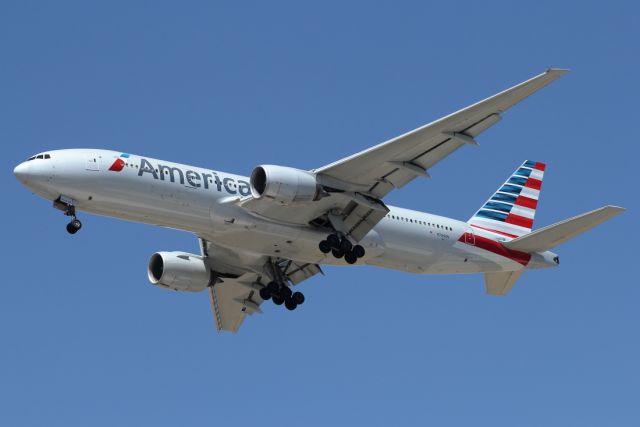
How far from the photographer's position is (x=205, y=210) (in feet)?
137

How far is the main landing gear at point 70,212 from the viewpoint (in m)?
40.4

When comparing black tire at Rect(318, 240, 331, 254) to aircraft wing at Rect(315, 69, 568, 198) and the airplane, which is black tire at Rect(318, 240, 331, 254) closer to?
the airplane

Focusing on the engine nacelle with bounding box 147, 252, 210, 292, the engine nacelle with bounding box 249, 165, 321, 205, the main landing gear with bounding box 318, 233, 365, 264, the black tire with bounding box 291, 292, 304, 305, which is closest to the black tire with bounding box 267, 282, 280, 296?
the black tire with bounding box 291, 292, 304, 305

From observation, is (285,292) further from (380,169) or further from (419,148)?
(419,148)

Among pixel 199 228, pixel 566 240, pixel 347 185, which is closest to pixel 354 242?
pixel 347 185

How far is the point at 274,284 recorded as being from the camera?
47.7 metres

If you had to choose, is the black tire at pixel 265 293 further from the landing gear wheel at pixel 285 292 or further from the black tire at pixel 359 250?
the black tire at pixel 359 250

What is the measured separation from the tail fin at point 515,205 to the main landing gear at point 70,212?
17.2 meters

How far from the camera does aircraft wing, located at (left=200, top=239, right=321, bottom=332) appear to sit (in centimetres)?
4784

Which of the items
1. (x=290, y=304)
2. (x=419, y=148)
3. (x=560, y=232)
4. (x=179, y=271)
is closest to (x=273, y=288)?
(x=290, y=304)

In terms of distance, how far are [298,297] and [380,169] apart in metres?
8.10

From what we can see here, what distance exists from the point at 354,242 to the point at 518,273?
339 inches

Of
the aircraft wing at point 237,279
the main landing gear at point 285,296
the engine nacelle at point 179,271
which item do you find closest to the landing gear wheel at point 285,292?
the main landing gear at point 285,296

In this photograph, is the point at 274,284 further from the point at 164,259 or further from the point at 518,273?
the point at 518,273
